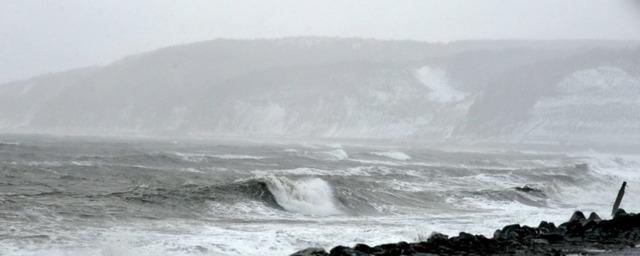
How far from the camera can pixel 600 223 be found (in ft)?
42.3

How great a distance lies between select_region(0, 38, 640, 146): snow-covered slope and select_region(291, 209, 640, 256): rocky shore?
62.4m

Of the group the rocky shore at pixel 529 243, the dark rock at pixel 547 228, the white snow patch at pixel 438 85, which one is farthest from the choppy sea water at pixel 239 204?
the white snow patch at pixel 438 85

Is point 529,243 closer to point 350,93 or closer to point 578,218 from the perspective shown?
point 578,218

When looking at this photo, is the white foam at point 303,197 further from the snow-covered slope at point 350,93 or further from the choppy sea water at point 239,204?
the snow-covered slope at point 350,93

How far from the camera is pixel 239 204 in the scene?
1638 cm

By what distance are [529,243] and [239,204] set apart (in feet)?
23.9

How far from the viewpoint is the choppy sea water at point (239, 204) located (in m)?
10.9

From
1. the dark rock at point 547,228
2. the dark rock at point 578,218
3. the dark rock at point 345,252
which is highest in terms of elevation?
the dark rock at point 578,218

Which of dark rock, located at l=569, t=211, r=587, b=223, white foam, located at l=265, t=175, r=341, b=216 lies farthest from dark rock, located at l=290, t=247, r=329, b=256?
white foam, located at l=265, t=175, r=341, b=216

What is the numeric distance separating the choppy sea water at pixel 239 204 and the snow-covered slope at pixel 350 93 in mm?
51647

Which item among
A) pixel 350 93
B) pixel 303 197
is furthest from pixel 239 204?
pixel 350 93

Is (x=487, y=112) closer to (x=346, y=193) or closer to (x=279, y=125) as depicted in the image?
(x=279, y=125)

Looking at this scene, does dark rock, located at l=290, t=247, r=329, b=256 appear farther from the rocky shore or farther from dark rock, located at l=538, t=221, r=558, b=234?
dark rock, located at l=538, t=221, r=558, b=234

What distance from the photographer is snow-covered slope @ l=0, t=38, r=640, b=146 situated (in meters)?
79.5
